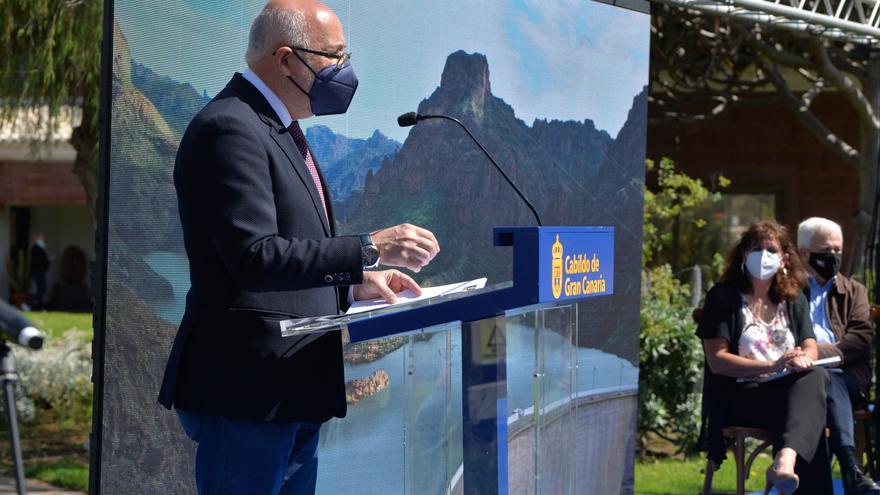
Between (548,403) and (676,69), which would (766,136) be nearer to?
(676,69)

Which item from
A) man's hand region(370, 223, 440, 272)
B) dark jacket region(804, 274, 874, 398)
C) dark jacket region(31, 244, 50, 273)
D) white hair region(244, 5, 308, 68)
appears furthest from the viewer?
dark jacket region(31, 244, 50, 273)

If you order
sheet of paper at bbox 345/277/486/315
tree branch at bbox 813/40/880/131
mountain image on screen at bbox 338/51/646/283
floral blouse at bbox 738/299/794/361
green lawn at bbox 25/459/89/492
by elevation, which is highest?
tree branch at bbox 813/40/880/131

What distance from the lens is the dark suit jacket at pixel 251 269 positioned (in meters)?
2.46

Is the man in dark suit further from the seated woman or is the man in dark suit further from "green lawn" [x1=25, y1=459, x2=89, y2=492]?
"green lawn" [x1=25, y1=459, x2=89, y2=492]

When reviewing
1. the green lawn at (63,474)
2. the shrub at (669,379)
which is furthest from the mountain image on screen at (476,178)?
the green lawn at (63,474)

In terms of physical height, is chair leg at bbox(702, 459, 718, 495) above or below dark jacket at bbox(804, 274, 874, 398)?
below

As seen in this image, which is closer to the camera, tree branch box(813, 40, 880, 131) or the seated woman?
the seated woman

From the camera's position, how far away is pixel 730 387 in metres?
5.68

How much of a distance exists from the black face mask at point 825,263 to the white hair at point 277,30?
4208 mm

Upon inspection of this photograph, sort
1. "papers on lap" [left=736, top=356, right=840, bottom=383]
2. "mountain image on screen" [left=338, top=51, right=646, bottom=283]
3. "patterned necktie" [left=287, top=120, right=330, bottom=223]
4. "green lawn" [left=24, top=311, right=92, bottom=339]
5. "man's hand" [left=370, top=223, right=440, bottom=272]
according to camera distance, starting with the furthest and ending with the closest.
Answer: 1. "green lawn" [left=24, top=311, right=92, bottom=339]
2. "papers on lap" [left=736, top=356, right=840, bottom=383]
3. "mountain image on screen" [left=338, top=51, right=646, bottom=283]
4. "patterned necktie" [left=287, top=120, right=330, bottom=223]
5. "man's hand" [left=370, top=223, right=440, bottom=272]

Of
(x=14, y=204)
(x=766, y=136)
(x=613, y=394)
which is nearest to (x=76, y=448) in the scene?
(x=613, y=394)

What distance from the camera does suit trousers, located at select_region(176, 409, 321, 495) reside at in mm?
2576

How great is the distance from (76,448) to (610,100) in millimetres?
4597

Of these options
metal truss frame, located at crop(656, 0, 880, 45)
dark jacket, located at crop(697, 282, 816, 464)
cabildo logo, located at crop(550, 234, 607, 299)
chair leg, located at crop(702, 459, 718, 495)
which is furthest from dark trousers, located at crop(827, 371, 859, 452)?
cabildo logo, located at crop(550, 234, 607, 299)
